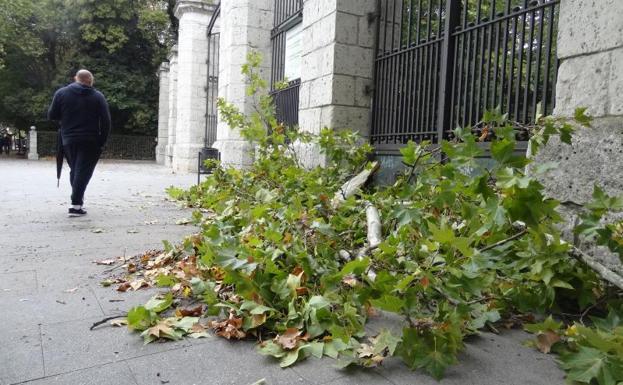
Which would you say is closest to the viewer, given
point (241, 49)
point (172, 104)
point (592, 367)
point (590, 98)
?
point (592, 367)

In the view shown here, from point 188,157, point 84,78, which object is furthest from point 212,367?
point 188,157

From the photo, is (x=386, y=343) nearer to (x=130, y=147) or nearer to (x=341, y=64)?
(x=341, y=64)

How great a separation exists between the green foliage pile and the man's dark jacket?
12.4 feet

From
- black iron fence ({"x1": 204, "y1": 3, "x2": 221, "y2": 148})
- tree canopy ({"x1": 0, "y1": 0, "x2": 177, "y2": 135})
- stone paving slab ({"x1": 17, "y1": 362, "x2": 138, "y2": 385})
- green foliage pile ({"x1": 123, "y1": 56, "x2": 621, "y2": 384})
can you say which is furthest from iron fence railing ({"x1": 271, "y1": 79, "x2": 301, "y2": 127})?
tree canopy ({"x1": 0, "y1": 0, "x2": 177, "y2": 135})

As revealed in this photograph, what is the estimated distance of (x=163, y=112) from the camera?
24.6 m

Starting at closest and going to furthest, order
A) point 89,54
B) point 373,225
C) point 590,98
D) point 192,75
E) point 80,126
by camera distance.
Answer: point 590,98 → point 373,225 → point 80,126 → point 192,75 → point 89,54

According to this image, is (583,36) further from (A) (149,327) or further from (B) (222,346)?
(A) (149,327)

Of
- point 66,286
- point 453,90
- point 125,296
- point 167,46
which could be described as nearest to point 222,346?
point 125,296

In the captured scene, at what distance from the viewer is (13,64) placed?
92.3 ft

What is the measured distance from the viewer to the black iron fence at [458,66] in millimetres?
3802

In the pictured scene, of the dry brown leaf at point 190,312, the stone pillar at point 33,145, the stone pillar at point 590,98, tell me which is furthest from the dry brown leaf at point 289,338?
the stone pillar at point 33,145

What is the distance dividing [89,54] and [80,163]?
26824mm

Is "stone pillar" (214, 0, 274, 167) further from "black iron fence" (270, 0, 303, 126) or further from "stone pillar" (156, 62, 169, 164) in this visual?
"stone pillar" (156, 62, 169, 164)

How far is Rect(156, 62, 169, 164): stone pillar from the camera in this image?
77.7 ft
